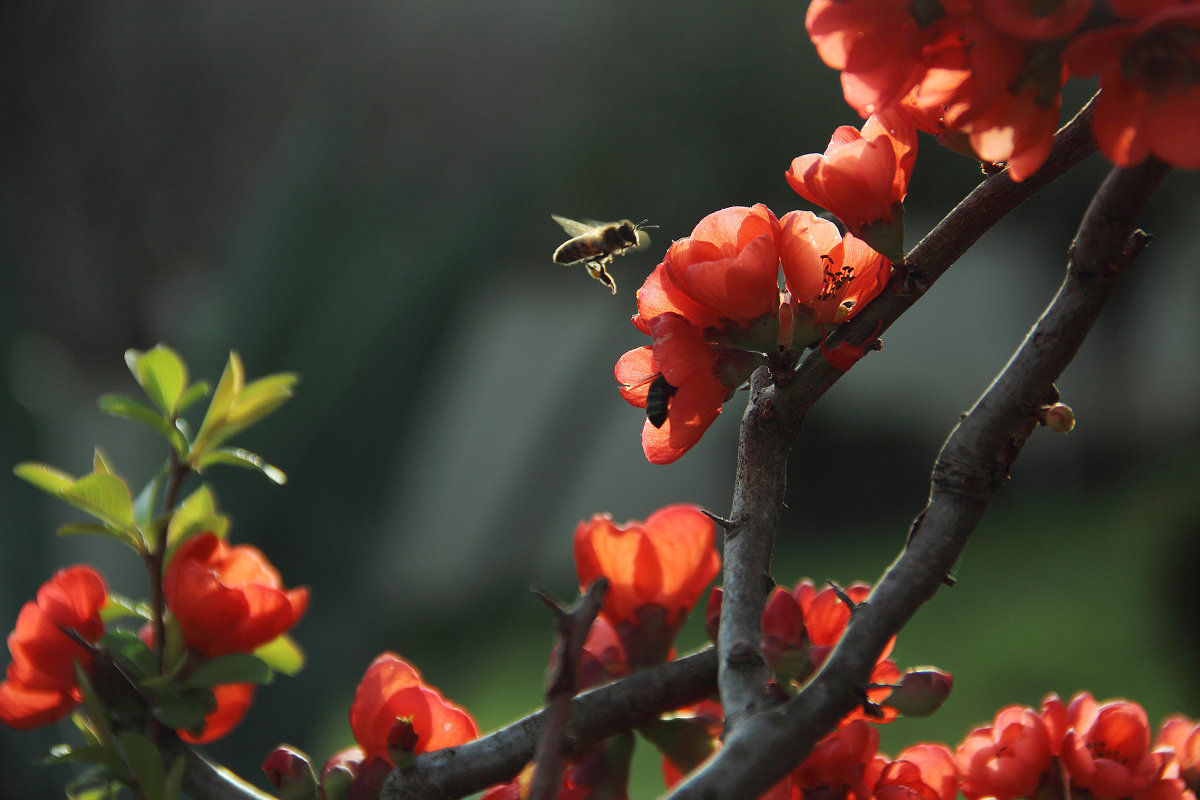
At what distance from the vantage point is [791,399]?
30 cm

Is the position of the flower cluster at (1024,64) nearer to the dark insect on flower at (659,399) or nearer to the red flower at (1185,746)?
the dark insect on flower at (659,399)

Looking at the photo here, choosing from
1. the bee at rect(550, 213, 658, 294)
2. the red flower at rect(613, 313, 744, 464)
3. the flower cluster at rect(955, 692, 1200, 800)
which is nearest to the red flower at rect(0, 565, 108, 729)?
the red flower at rect(613, 313, 744, 464)

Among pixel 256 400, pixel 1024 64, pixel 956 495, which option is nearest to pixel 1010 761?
pixel 956 495

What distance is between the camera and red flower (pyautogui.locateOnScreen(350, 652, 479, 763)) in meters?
0.33

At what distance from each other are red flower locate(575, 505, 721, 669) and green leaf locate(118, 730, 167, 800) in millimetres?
160

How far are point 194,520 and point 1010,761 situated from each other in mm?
330

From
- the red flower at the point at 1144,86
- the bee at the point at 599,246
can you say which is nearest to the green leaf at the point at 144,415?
the red flower at the point at 1144,86

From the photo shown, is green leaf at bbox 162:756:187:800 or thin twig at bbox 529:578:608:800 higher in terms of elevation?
thin twig at bbox 529:578:608:800

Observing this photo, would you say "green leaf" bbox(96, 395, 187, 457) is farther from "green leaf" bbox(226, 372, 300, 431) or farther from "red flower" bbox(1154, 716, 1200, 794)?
"red flower" bbox(1154, 716, 1200, 794)

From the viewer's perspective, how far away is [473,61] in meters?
3.95

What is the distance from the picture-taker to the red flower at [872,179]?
29 cm

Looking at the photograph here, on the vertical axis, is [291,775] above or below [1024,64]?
below

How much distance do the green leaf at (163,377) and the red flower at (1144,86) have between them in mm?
345

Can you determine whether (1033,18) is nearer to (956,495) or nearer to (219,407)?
(956,495)
